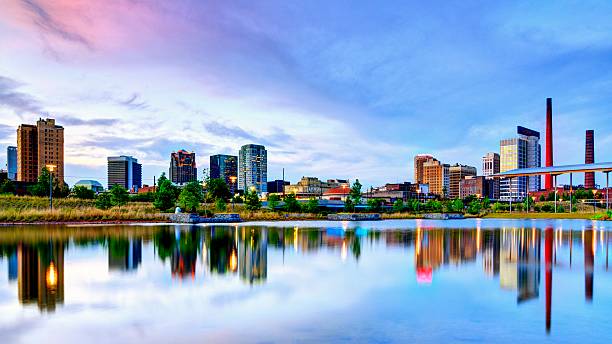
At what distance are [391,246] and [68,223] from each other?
39.2 m

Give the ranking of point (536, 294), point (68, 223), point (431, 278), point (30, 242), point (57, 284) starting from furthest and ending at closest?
point (68, 223)
point (30, 242)
point (431, 278)
point (57, 284)
point (536, 294)

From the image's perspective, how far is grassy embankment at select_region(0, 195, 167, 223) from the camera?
2044 inches

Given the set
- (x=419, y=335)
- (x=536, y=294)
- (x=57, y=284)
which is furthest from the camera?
(x=57, y=284)

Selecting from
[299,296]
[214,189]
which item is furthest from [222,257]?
[214,189]

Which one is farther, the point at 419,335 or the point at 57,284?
the point at 57,284

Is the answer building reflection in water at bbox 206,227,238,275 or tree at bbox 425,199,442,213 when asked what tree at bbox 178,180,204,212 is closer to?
building reflection in water at bbox 206,227,238,275

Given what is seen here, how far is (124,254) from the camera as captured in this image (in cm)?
2522

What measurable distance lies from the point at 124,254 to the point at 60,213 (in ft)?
119

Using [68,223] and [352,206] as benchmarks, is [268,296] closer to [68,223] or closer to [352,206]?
[68,223]

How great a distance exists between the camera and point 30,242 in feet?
98.1

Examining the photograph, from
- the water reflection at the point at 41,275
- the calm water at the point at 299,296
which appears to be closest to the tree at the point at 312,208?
the calm water at the point at 299,296

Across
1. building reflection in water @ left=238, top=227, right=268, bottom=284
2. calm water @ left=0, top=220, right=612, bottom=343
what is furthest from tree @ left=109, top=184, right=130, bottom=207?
building reflection in water @ left=238, top=227, right=268, bottom=284

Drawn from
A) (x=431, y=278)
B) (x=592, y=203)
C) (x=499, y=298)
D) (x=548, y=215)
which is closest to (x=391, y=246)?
(x=431, y=278)

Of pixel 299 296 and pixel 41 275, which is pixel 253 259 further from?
pixel 41 275
